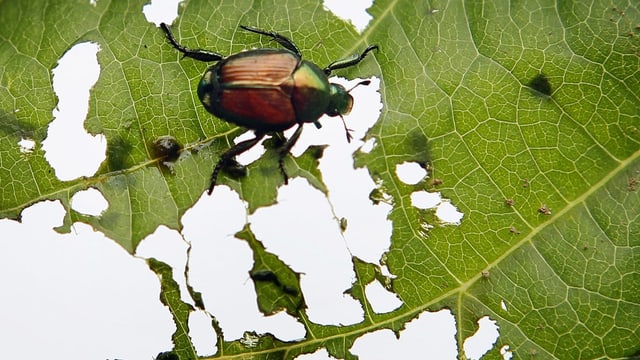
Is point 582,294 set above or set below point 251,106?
below

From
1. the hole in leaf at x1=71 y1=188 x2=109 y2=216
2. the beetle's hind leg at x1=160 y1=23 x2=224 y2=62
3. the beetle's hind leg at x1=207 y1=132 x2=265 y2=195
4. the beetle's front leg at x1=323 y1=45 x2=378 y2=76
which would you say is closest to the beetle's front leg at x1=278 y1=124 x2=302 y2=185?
the beetle's hind leg at x1=207 y1=132 x2=265 y2=195

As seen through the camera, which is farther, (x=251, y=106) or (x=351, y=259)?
(x=351, y=259)

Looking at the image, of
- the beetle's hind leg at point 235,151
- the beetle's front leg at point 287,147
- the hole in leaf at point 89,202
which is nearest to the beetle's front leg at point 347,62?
the beetle's front leg at point 287,147

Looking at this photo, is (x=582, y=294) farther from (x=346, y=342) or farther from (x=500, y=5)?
(x=500, y=5)

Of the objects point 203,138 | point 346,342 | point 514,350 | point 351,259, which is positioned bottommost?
point 514,350

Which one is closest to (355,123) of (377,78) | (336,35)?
(377,78)
